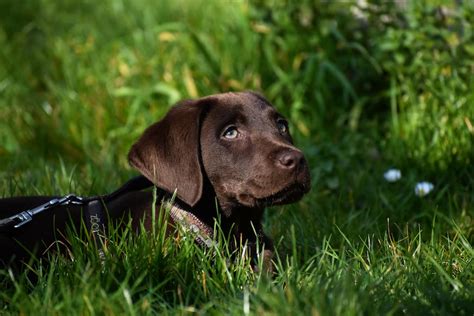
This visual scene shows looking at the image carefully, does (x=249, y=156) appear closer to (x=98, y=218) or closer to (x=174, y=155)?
(x=174, y=155)

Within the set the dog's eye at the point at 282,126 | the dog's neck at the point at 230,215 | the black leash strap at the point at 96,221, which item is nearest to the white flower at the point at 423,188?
the dog's eye at the point at 282,126

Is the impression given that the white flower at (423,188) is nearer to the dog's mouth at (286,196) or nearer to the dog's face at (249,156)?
the dog's face at (249,156)

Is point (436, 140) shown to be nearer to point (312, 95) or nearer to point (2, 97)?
point (312, 95)

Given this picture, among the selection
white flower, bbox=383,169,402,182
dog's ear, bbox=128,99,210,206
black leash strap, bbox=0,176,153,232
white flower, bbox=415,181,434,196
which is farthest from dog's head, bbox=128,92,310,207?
white flower, bbox=383,169,402,182

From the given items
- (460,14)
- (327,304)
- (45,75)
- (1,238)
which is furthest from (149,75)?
(327,304)

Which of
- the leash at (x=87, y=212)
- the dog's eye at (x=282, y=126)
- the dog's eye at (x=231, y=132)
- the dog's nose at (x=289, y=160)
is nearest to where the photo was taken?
the dog's nose at (x=289, y=160)

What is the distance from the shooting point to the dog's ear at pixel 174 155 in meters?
3.21

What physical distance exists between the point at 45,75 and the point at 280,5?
81.6 inches

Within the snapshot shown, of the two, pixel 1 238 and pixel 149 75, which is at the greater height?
pixel 1 238

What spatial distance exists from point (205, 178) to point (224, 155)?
128 mm

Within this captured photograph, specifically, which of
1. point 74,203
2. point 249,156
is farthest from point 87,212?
point 249,156

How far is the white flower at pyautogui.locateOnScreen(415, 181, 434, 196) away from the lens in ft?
13.9

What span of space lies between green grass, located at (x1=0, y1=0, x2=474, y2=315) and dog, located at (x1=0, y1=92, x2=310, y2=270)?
0.18 metres

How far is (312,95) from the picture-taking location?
5.76 m
